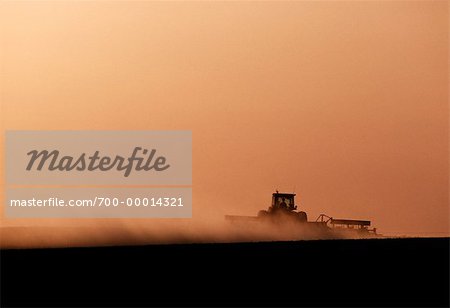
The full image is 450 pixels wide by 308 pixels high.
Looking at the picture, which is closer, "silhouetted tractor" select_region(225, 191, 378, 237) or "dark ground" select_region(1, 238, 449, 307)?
"dark ground" select_region(1, 238, 449, 307)

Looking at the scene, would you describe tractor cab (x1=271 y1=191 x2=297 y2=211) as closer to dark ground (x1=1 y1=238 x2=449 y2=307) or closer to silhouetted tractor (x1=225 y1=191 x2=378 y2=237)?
silhouetted tractor (x1=225 y1=191 x2=378 y2=237)

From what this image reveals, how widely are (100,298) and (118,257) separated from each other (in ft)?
17.8

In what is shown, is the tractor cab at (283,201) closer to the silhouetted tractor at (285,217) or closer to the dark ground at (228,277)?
the silhouetted tractor at (285,217)

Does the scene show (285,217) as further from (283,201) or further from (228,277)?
(228,277)

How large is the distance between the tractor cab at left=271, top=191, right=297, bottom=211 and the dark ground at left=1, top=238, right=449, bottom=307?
17724 millimetres

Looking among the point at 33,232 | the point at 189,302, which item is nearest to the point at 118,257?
the point at 189,302

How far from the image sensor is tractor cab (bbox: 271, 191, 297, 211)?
38.2 meters

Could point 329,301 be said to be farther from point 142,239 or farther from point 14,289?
point 142,239

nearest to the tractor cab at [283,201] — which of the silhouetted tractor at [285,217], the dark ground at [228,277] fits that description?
the silhouetted tractor at [285,217]

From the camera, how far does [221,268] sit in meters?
16.2

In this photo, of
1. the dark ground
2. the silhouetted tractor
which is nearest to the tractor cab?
the silhouetted tractor

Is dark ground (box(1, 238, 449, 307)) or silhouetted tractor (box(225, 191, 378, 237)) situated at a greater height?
silhouetted tractor (box(225, 191, 378, 237))

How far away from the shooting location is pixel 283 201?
1513 inches

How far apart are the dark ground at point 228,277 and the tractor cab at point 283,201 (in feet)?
58.2
